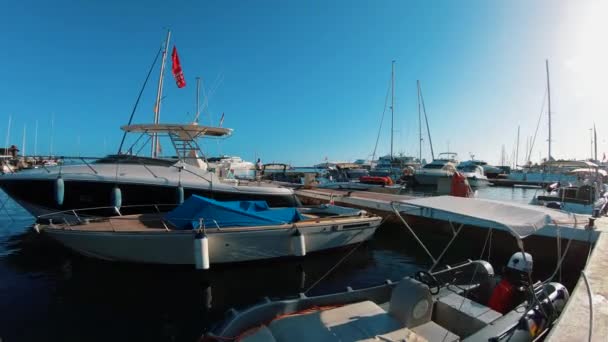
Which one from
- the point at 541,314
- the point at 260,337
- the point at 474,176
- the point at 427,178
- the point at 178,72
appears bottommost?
the point at 260,337

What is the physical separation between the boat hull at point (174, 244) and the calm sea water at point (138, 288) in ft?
1.06

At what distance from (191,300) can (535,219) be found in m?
5.75

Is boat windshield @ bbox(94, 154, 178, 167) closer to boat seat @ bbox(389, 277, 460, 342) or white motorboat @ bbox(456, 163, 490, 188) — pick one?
boat seat @ bbox(389, 277, 460, 342)

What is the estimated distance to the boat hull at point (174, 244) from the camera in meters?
7.06

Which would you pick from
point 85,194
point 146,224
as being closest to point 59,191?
point 85,194

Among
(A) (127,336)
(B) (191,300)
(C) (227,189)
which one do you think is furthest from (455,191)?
(A) (127,336)

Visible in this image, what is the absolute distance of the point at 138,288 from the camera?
662 centimetres

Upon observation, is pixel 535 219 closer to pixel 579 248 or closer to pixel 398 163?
pixel 579 248

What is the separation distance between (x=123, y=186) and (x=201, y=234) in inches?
153

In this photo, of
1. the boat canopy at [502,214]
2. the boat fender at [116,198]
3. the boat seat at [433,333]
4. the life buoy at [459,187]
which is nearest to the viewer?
the boat seat at [433,333]

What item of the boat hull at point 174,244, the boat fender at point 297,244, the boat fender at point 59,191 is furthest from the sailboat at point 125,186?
the boat fender at point 297,244

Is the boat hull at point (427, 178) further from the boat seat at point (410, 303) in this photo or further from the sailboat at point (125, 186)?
the boat seat at point (410, 303)

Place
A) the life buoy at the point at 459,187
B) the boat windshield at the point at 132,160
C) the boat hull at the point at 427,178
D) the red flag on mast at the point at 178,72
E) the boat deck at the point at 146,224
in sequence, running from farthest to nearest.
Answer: the boat hull at the point at 427,178, the red flag on mast at the point at 178,72, the life buoy at the point at 459,187, the boat windshield at the point at 132,160, the boat deck at the point at 146,224

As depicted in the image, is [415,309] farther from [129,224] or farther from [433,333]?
[129,224]
